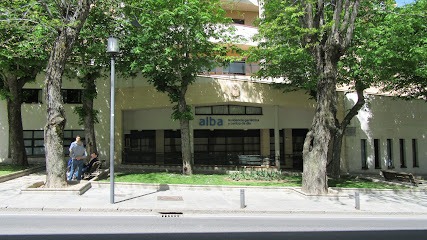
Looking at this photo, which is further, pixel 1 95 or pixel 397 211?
pixel 1 95

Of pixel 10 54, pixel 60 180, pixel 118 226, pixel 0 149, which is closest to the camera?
pixel 118 226

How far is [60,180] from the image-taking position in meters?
12.8

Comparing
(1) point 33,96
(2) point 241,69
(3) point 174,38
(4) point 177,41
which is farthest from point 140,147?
(3) point 174,38

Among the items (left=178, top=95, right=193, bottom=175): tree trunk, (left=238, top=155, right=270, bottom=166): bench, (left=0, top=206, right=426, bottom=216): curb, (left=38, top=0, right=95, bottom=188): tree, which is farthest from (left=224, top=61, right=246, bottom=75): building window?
(left=0, top=206, right=426, bottom=216): curb

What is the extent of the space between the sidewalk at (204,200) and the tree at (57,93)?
0.87 meters

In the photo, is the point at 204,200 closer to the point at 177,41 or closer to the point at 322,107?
the point at 322,107

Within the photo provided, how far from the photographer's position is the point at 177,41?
17.4 meters

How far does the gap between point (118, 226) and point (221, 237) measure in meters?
2.50

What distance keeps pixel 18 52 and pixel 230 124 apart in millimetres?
12794

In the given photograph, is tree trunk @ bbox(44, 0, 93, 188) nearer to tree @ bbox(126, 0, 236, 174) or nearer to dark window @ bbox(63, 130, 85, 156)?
tree @ bbox(126, 0, 236, 174)

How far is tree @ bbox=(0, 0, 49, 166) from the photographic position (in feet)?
43.4

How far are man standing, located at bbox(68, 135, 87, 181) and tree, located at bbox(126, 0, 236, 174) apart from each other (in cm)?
449

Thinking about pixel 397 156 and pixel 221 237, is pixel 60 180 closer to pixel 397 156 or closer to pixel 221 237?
pixel 221 237

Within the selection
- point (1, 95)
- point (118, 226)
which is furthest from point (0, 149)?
point (118, 226)
